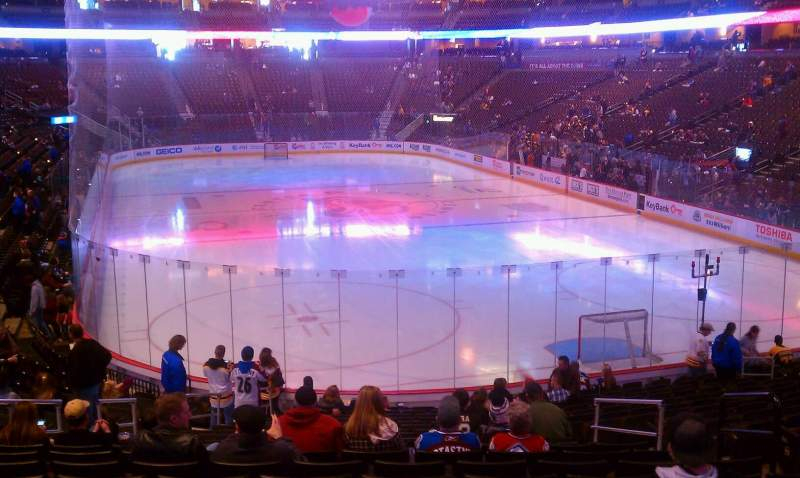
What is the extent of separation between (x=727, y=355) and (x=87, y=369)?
711cm

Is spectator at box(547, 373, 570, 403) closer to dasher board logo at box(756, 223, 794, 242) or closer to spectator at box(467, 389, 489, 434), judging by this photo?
spectator at box(467, 389, 489, 434)

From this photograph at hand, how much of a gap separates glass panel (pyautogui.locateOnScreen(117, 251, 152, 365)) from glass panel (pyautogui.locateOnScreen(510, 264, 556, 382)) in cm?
534

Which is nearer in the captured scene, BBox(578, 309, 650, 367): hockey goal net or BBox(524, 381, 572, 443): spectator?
BBox(524, 381, 572, 443): spectator

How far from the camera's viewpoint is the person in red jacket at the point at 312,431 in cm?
429

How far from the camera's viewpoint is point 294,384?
10305mm

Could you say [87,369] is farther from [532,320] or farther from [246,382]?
[532,320]

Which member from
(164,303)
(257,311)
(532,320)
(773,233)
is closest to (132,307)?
(164,303)

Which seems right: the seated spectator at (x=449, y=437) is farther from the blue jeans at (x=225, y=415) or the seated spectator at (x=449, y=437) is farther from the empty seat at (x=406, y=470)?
the blue jeans at (x=225, y=415)

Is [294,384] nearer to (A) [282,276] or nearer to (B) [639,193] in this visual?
(A) [282,276]

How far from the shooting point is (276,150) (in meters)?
38.0

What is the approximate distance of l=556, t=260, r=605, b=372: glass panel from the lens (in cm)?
1095

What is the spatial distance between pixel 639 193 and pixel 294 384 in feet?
54.3

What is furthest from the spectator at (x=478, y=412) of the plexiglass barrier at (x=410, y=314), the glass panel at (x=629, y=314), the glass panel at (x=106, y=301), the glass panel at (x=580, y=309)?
the glass panel at (x=106, y=301)

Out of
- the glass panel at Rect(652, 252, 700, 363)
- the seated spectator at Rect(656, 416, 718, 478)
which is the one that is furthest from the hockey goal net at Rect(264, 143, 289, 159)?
the seated spectator at Rect(656, 416, 718, 478)
